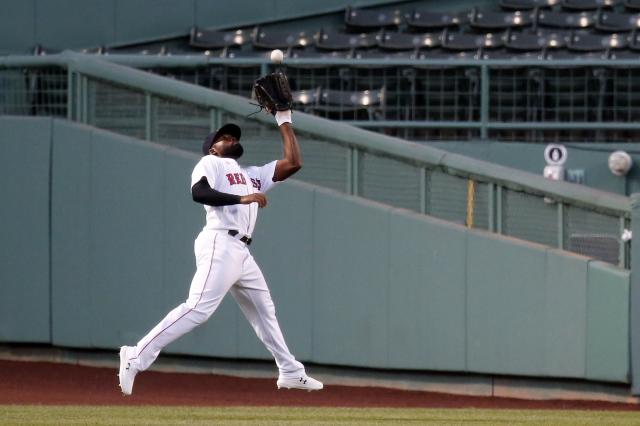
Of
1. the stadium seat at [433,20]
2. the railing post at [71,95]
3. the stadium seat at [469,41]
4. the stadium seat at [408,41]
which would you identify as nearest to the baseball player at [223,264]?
the railing post at [71,95]

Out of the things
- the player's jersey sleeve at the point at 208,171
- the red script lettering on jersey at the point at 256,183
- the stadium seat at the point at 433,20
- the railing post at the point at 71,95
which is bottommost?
the red script lettering on jersey at the point at 256,183

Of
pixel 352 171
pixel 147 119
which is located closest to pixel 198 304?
pixel 352 171

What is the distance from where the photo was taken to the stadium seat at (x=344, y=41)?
577 inches

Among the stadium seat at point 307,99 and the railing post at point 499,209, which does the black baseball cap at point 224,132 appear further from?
the stadium seat at point 307,99

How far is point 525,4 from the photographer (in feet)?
50.3

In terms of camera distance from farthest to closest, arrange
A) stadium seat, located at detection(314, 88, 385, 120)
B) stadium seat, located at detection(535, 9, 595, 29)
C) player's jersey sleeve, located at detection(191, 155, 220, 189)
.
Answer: stadium seat, located at detection(535, 9, 595, 29) → stadium seat, located at detection(314, 88, 385, 120) → player's jersey sleeve, located at detection(191, 155, 220, 189)

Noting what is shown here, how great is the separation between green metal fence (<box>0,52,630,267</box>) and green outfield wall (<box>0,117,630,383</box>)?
0.51 feet

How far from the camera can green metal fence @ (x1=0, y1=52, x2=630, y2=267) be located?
9836 mm

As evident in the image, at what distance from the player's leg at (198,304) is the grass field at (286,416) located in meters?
0.32

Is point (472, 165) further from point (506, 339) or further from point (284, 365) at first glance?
point (284, 365)

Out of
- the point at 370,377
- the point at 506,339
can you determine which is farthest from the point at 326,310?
the point at 506,339

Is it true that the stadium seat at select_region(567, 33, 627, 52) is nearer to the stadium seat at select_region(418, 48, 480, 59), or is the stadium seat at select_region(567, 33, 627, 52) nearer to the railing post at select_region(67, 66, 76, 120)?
the stadium seat at select_region(418, 48, 480, 59)

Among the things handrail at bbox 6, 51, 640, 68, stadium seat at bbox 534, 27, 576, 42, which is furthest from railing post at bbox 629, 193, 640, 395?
stadium seat at bbox 534, 27, 576, 42

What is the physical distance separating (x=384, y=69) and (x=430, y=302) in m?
2.51
